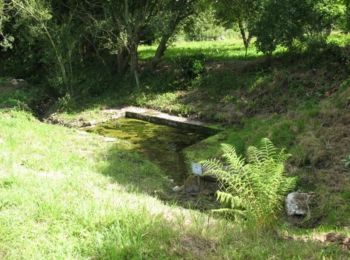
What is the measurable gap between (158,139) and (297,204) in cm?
609

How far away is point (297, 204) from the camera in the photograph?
7320mm

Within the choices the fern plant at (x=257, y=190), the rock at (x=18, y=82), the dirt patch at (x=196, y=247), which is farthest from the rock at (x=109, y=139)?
the rock at (x=18, y=82)

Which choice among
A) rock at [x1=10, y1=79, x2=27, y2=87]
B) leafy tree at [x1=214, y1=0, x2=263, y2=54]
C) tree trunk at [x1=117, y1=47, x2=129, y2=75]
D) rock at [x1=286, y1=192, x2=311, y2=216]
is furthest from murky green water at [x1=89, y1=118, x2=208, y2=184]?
rock at [x1=10, y1=79, x2=27, y2=87]

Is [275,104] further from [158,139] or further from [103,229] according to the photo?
[103,229]

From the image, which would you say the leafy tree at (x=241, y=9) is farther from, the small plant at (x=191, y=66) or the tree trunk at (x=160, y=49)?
the tree trunk at (x=160, y=49)

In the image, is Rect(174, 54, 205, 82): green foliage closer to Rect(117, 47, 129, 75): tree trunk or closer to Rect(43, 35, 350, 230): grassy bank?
Rect(43, 35, 350, 230): grassy bank

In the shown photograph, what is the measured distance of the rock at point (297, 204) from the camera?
23.7ft

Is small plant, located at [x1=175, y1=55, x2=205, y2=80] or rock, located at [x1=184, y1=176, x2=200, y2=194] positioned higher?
small plant, located at [x1=175, y1=55, x2=205, y2=80]

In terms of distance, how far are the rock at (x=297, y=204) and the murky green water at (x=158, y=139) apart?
8.91 feet

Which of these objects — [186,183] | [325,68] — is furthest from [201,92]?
[186,183]

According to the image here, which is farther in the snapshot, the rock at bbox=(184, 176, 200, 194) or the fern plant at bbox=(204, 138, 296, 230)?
the rock at bbox=(184, 176, 200, 194)

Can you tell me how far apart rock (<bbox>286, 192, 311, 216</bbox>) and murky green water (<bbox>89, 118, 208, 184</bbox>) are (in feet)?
8.91

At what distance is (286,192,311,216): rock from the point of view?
23.7ft

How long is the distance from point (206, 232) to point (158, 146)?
24.7 ft
